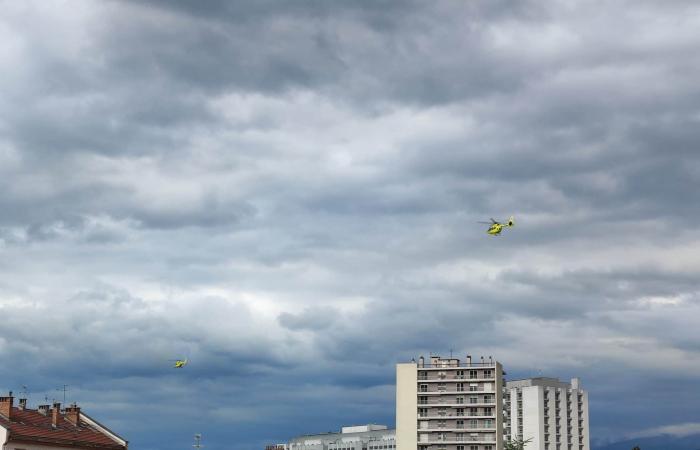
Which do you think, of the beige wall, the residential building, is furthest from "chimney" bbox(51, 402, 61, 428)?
the beige wall

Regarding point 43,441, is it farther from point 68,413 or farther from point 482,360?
point 482,360

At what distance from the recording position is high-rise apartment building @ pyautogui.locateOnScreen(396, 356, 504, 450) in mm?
191000

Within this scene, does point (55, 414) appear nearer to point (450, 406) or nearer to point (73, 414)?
point (73, 414)

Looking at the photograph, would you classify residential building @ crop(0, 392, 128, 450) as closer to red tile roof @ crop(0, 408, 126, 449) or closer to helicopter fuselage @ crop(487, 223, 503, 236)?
red tile roof @ crop(0, 408, 126, 449)

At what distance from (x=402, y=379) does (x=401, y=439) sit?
12.0 m

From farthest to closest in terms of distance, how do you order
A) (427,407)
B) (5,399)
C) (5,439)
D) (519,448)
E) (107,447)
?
(427,407) < (519,448) < (107,447) < (5,399) < (5,439)

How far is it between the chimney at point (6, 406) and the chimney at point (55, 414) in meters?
7.38

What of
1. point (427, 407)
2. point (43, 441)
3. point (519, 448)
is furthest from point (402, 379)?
point (43, 441)

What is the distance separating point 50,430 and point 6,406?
6.45m

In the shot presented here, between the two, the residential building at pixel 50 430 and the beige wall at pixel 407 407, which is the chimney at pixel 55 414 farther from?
the beige wall at pixel 407 407

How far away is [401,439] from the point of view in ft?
641

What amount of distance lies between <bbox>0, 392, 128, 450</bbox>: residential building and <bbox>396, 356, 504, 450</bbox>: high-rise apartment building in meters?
81.8

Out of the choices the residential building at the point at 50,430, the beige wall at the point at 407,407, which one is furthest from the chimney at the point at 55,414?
the beige wall at the point at 407,407

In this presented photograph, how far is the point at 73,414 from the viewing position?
123938mm
